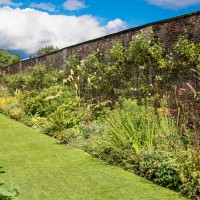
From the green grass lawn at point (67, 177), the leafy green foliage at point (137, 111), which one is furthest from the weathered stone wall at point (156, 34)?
the green grass lawn at point (67, 177)

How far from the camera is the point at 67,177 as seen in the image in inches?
223

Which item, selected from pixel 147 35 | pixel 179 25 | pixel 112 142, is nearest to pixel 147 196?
pixel 112 142

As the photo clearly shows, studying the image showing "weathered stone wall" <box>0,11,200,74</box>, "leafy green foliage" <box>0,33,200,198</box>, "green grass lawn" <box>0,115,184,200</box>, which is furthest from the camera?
"weathered stone wall" <box>0,11,200,74</box>

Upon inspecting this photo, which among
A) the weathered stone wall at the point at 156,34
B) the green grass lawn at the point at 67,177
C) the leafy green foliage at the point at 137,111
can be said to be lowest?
the green grass lawn at the point at 67,177

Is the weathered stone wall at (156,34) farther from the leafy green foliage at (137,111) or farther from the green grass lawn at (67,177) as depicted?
the green grass lawn at (67,177)

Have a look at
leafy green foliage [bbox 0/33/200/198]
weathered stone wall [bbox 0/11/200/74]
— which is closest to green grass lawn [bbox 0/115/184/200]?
leafy green foliage [bbox 0/33/200/198]

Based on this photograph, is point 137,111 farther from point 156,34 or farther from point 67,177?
point 156,34

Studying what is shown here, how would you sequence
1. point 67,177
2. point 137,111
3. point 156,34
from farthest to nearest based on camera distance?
point 156,34 → point 137,111 → point 67,177

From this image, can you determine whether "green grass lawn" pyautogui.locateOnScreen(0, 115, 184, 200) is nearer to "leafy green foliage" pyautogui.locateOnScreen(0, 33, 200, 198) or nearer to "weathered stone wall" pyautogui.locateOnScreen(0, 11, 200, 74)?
"leafy green foliage" pyautogui.locateOnScreen(0, 33, 200, 198)

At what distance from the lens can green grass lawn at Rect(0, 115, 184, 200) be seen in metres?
4.85

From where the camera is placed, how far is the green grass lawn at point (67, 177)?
4848 millimetres

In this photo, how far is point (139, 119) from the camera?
6465 millimetres

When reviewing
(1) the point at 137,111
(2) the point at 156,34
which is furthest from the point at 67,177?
(2) the point at 156,34

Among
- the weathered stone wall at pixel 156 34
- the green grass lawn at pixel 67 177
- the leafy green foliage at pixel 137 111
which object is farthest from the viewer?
the weathered stone wall at pixel 156 34
